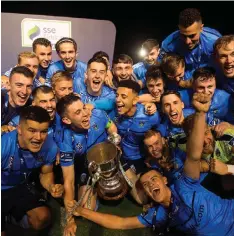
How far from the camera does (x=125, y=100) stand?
229 cm

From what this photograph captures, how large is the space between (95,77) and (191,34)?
2.22 feet

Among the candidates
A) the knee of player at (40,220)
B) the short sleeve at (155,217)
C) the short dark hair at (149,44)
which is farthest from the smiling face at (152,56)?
the knee of player at (40,220)

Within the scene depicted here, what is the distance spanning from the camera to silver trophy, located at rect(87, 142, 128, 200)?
2182mm

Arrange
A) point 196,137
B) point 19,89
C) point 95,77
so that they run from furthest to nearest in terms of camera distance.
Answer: point 95,77
point 19,89
point 196,137

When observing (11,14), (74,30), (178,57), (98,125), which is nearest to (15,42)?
(11,14)

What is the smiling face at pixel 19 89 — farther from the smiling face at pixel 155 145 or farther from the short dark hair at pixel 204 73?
the short dark hair at pixel 204 73

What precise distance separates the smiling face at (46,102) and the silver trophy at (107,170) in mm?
358

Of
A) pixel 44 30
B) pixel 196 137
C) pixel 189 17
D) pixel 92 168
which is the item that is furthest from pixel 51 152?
pixel 189 17

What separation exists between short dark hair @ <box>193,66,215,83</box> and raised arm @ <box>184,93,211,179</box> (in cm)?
11

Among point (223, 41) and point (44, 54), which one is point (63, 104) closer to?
point (44, 54)

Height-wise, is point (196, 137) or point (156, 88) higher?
point (156, 88)

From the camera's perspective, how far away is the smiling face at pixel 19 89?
2.17 metres

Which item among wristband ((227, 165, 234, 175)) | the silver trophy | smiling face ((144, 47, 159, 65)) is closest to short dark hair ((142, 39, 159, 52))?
smiling face ((144, 47, 159, 65))

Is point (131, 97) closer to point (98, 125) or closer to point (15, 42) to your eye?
point (98, 125)
